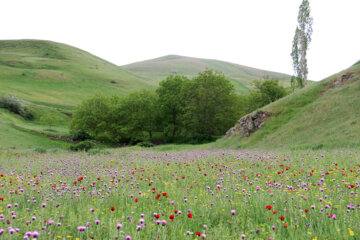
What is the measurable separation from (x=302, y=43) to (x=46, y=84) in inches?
4386

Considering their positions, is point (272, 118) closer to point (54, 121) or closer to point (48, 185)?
point (48, 185)

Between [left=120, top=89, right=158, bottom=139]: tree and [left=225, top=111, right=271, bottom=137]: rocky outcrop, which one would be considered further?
[left=120, top=89, right=158, bottom=139]: tree

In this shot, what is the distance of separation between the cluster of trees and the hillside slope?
4008 cm

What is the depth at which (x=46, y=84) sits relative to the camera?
118 m

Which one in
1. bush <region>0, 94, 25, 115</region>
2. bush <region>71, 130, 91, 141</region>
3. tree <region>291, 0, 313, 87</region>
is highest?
tree <region>291, 0, 313, 87</region>

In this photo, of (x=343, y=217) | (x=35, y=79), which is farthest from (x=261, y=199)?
(x=35, y=79)

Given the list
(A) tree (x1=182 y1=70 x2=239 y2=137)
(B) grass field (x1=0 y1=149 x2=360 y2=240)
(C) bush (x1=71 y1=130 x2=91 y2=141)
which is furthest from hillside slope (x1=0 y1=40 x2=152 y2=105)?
(B) grass field (x1=0 y1=149 x2=360 y2=240)

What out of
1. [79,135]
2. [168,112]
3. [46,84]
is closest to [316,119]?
[168,112]

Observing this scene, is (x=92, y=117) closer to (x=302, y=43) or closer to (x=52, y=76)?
(x=302, y=43)

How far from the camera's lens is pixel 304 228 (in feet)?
12.2

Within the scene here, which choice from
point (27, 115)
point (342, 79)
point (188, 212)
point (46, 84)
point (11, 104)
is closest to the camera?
point (188, 212)

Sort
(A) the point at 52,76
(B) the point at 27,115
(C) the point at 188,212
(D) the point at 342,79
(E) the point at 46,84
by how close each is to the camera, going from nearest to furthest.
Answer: (C) the point at 188,212 → (D) the point at 342,79 → (B) the point at 27,115 → (E) the point at 46,84 → (A) the point at 52,76

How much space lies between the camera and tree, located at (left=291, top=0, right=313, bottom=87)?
48.4 metres

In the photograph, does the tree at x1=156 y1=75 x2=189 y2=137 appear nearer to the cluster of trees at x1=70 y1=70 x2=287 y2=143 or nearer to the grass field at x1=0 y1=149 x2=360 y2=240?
the cluster of trees at x1=70 y1=70 x2=287 y2=143
